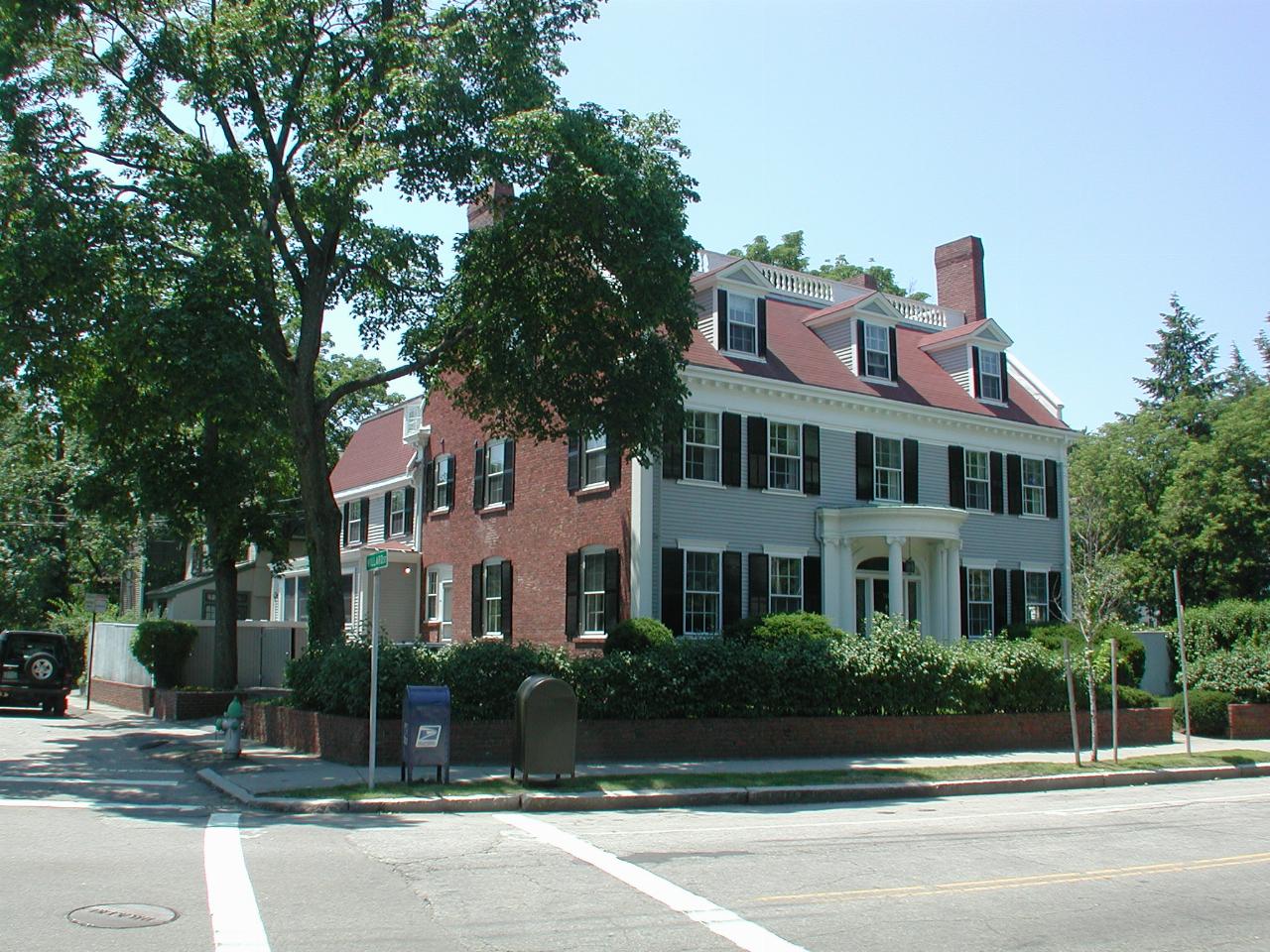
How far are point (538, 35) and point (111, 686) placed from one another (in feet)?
67.2

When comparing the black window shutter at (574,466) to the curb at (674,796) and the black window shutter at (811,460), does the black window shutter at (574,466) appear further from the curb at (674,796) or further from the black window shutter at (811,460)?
the curb at (674,796)

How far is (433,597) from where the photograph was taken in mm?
33781

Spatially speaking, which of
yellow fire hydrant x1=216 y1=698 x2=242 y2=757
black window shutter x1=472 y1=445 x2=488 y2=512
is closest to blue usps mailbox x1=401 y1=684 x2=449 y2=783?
yellow fire hydrant x1=216 y1=698 x2=242 y2=757

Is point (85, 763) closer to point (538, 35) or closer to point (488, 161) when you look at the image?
point (488, 161)

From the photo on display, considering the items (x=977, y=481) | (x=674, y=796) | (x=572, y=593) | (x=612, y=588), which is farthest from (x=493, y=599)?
(x=674, y=796)

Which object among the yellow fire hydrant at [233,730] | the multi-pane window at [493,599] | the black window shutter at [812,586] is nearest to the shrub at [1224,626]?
the black window shutter at [812,586]

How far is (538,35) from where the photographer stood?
20.4 meters

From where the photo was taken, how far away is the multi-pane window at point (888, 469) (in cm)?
2864

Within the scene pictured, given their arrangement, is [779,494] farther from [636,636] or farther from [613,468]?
[636,636]

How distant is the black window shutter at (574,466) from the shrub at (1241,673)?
583 inches

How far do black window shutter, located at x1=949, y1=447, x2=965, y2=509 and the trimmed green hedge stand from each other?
8717 millimetres

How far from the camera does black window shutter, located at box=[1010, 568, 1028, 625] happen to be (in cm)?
3064

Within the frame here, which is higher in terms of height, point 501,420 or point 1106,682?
point 501,420

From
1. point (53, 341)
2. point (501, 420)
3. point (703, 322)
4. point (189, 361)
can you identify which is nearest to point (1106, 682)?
point (703, 322)
